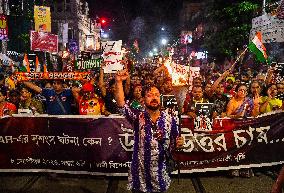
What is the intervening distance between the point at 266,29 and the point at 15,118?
14864 millimetres

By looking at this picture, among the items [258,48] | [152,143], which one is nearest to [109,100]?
[152,143]

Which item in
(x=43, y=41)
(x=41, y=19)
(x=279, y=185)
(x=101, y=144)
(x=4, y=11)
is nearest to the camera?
(x=279, y=185)

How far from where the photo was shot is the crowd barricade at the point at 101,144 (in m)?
6.43

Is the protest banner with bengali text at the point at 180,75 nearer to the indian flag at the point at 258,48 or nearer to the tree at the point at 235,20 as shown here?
the indian flag at the point at 258,48

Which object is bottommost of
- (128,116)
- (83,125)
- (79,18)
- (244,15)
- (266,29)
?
(83,125)

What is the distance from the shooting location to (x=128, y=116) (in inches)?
151

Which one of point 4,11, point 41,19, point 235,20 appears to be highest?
point 4,11

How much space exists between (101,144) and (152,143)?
9.52 ft

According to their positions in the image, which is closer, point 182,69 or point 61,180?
point 61,180

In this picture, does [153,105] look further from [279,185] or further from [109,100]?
[109,100]

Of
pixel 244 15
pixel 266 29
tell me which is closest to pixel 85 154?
pixel 266 29

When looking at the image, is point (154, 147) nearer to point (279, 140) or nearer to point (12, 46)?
point (279, 140)

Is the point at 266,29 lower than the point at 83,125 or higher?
higher

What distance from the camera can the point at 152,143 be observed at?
3.69 metres
